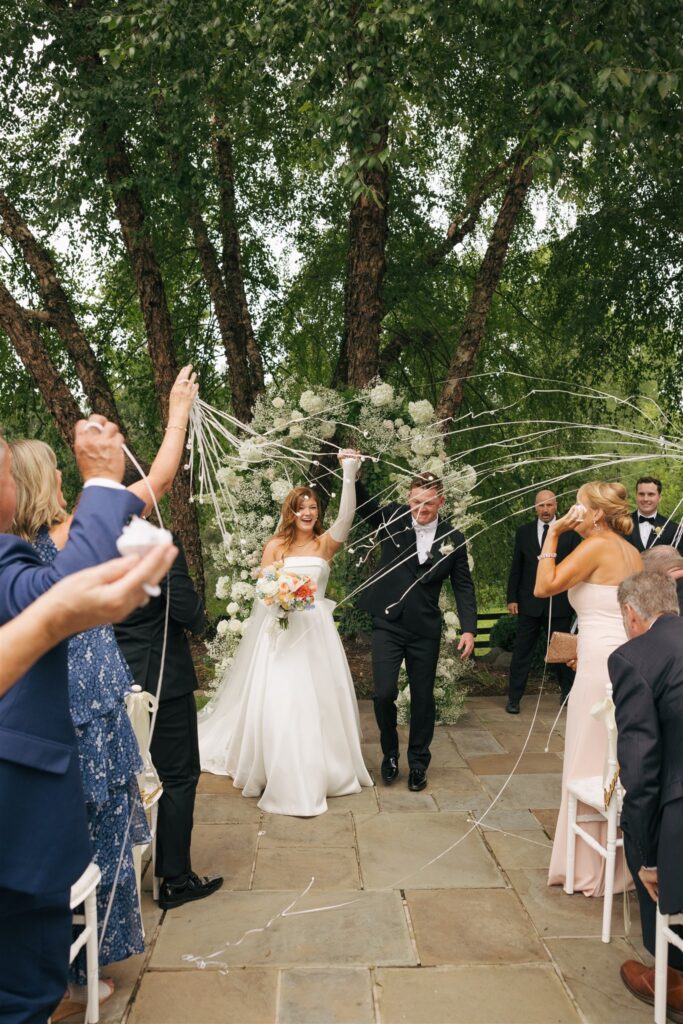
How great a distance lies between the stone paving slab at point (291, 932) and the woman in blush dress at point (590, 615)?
0.90 metres

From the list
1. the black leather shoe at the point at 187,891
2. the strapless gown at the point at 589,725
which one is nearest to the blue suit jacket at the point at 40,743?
the black leather shoe at the point at 187,891

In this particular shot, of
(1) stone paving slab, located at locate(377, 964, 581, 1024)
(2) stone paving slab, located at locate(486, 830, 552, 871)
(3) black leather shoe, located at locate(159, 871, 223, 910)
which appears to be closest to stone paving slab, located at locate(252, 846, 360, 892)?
(3) black leather shoe, located at locate(159, 871, 223, 910)

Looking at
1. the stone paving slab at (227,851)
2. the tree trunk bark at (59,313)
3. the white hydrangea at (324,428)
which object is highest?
the tree trunk bark at (59,313)

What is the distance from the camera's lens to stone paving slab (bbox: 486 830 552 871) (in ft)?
14.6

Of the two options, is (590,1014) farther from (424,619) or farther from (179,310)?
(179,310)

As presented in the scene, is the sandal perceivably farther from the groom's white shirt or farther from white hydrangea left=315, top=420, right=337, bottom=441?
white hydrangea left=315, top=420, right=337, bottom=441

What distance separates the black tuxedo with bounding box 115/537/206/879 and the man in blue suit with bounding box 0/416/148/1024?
1861 mm

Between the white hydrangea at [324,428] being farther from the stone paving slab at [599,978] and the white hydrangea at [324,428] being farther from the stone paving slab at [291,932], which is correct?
the stone paving slab at [599,978]

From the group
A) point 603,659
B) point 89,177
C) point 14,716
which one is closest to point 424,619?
point 603,659

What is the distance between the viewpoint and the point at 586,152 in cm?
945

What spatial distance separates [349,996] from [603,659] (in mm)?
1910

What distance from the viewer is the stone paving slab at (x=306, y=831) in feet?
15.6

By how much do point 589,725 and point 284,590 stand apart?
1871mm

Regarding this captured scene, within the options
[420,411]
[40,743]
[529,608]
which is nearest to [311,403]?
[420,411]
